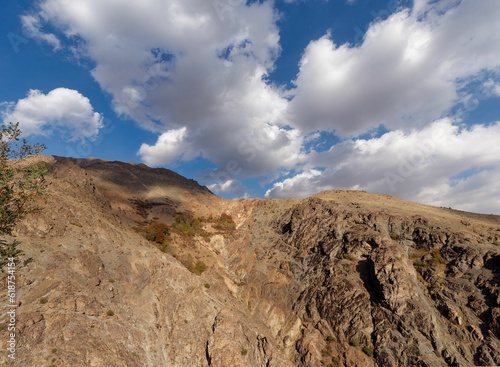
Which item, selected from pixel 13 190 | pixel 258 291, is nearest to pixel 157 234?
pixel 258 291

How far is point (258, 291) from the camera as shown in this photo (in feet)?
182

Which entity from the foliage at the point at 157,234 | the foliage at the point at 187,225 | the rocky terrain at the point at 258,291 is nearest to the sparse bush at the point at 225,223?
the foliage at the point at 187,225

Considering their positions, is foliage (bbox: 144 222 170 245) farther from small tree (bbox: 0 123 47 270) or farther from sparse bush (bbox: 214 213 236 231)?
small tree (bbox: 0 123 47 270)

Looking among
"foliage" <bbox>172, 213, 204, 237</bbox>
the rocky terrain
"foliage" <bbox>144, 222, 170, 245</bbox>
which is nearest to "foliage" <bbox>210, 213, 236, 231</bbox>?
"foliage" <bbox>172, 213, 204, 237</bbox>

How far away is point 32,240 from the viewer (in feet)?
127

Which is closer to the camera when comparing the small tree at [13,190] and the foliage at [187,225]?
the small tree at [13,190]

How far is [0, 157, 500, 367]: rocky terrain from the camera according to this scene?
108 ft

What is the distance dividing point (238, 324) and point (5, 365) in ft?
85.8

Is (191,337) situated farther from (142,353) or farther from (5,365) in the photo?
(5,365)

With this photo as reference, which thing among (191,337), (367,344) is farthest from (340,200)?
(191,337)

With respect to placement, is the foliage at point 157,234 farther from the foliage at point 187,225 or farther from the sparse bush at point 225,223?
the sparse bush at point 225,223

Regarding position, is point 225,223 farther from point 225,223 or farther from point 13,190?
point 13,190

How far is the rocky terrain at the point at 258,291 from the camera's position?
32.8 meters

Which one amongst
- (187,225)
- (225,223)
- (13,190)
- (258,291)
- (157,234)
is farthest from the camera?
(225,223)
